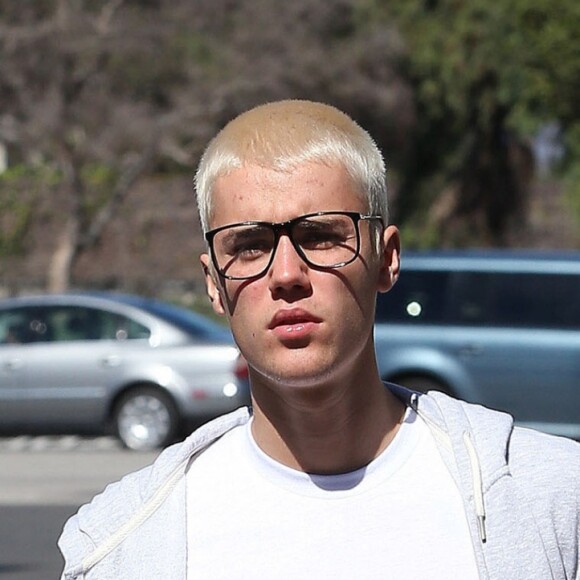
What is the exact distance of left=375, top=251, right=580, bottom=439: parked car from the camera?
12.2m

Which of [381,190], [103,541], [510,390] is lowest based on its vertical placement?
[510,390]

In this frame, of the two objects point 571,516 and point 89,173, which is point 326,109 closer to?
point 571,516

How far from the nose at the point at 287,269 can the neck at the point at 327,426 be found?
15 centimetres

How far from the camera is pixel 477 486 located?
1925 mm

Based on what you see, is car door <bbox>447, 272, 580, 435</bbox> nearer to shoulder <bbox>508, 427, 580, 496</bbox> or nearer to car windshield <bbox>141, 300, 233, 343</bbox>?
car windshield <bbox>141, 300, 233, 343</bbox>

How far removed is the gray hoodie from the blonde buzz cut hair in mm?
320

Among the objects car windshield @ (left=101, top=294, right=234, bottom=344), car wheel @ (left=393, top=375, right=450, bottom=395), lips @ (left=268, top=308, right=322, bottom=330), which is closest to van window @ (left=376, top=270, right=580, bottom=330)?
car wheel @ (left=393, top=375, right=450, bottom=395)

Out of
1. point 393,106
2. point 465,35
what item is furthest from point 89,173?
point 465,35

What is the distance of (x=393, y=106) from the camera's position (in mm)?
29250

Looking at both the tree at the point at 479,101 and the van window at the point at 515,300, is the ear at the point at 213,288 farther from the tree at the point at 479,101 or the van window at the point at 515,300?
the tree at the point at 479,101

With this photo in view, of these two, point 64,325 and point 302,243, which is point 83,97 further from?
point 302,243

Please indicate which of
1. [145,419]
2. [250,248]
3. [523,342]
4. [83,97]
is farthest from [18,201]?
[250,248]

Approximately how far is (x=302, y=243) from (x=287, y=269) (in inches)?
1.8

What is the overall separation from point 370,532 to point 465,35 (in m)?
28.6
